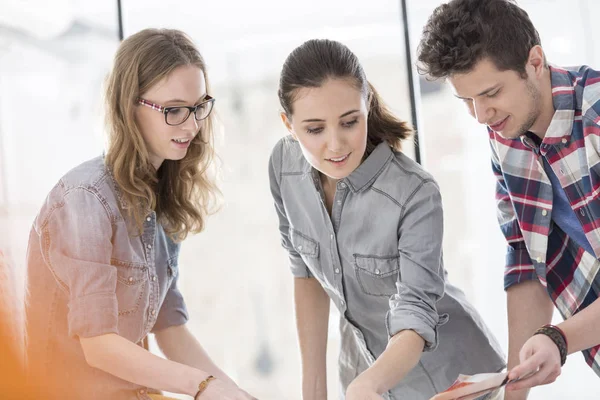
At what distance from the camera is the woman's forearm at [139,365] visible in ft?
4.67

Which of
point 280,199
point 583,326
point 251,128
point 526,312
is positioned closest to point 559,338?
point 583,326

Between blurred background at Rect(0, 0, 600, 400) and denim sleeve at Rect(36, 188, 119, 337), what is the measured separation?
100 centimetres

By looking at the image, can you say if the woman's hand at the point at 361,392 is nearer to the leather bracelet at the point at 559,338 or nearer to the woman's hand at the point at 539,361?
the woman's hand at the point at 539,361

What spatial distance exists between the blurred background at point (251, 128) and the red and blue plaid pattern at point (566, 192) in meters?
1.05

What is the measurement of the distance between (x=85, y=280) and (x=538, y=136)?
45.1 inches

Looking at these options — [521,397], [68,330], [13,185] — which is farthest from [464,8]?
[13,185]

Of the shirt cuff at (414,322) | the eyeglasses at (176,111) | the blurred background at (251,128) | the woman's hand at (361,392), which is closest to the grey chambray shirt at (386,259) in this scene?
the shirt cuff at (414,322)

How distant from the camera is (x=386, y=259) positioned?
5.16ft

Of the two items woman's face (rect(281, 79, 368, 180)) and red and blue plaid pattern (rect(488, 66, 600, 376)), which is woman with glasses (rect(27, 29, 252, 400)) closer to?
woman's face (rect(281, 79, 368, 180))

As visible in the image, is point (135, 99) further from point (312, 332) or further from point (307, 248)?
point (312, 332)

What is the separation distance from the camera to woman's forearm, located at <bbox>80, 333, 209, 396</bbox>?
4.67ft

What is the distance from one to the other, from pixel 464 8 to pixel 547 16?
1.26 meters

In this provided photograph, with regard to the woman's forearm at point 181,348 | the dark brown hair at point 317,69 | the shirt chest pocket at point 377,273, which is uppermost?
the dark brown hair at point 317,69

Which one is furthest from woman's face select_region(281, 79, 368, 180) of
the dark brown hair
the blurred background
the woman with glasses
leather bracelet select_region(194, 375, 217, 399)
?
the blurred background
